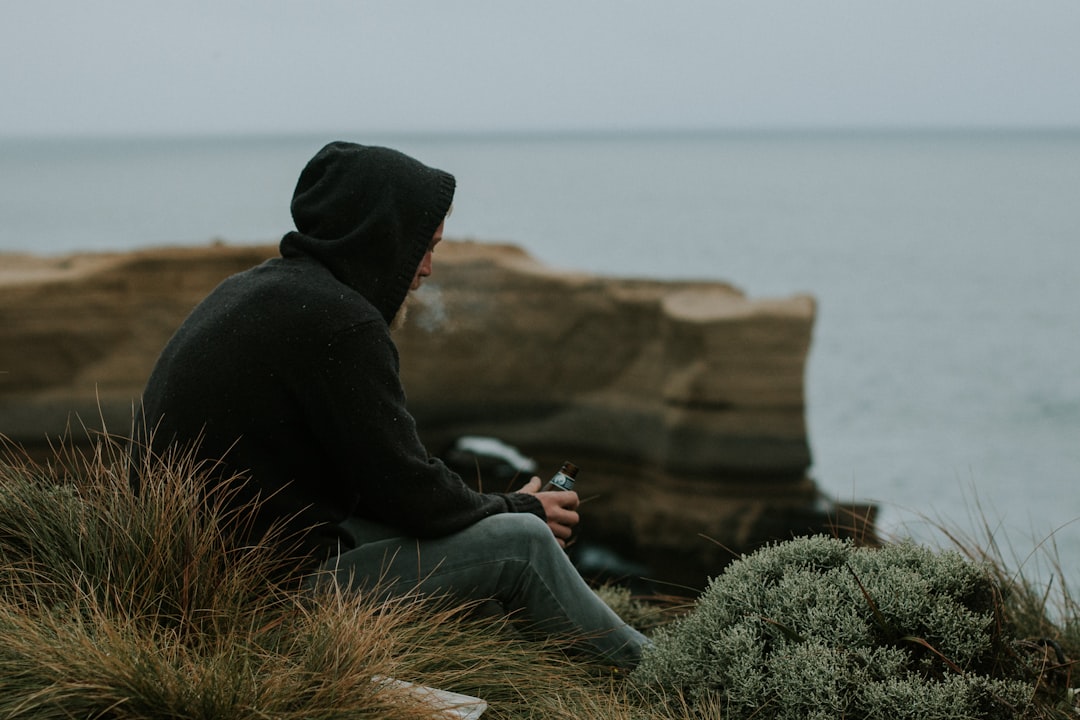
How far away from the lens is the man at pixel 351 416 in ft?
7.45

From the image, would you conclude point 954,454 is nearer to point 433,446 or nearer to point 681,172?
point 433,446

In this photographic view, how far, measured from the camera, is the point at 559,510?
109 inches

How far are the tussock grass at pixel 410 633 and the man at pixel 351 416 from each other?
0.08 metres

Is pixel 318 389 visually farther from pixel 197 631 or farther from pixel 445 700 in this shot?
pixel 445 700

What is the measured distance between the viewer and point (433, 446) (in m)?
17.1

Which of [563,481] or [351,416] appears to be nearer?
[351,416]

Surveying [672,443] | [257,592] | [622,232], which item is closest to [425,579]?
[257,592]

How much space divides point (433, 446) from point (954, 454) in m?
24.4

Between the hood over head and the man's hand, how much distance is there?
64 centimetres

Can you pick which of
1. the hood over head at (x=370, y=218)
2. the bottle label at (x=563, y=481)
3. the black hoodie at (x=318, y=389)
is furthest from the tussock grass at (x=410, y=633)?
the hood over head at (x=370, y=218)

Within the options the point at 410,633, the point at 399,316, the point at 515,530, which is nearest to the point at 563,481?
the point at 515,530

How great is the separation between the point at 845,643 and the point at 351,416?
119cm

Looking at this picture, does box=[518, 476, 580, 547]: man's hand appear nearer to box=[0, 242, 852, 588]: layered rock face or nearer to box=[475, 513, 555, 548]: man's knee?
box=[475, 513, 555, 548]: man's knee

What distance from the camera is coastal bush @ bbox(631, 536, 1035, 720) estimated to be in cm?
215
